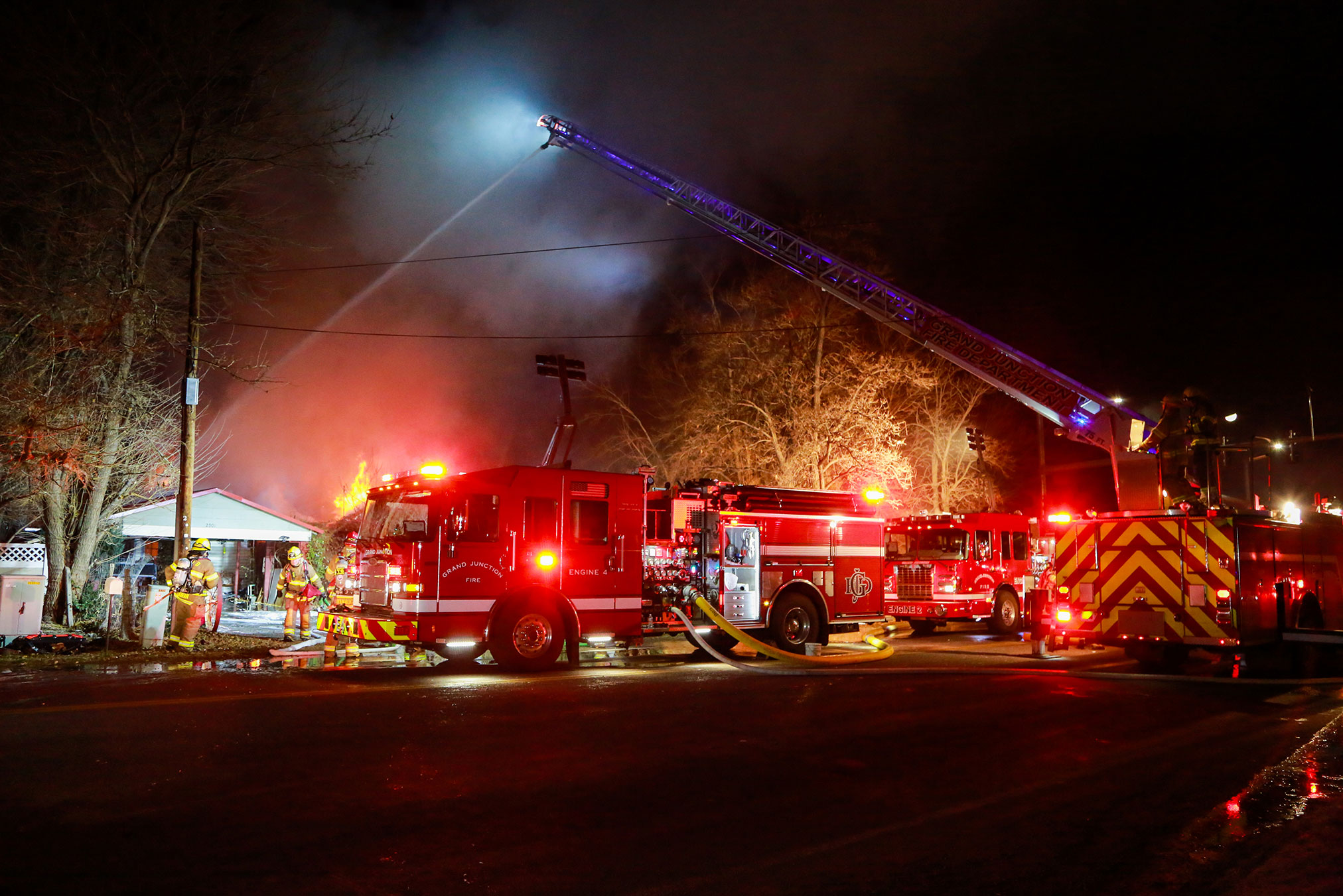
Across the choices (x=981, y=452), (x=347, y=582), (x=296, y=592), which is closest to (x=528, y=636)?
(x=347, y=582)

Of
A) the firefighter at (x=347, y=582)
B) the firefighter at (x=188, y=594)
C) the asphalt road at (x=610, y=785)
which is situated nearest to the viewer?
the asphalt road at (x=610, y=785)

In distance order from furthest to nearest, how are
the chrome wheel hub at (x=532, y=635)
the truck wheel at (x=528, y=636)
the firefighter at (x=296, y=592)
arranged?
the firefighter at (x=296, y=592) → the chrome wheel hub at (x=532, y=635) → the truck wheel at (x=528, y=636)

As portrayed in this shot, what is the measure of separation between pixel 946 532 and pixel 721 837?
1628 centimetres

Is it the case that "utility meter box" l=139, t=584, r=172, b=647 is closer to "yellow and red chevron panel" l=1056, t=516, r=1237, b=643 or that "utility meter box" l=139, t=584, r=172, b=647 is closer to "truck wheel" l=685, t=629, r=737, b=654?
"truck wheel" l=685, t=629, r=737, b=654

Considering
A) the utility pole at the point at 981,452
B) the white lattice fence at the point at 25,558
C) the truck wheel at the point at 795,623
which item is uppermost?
the utility pole at the point at 981,452

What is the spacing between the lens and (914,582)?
20.4 metres

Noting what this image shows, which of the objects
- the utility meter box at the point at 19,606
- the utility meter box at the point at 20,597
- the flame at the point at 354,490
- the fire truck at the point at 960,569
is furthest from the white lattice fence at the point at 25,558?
the flame at the point at 354,490

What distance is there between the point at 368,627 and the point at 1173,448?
1030 centimetres

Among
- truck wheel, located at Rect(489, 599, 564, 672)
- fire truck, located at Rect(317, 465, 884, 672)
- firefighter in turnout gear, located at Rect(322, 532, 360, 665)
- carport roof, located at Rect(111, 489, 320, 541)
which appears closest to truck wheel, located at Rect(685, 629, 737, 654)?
fire truck, located at Rect(317, 465, 884, 672)

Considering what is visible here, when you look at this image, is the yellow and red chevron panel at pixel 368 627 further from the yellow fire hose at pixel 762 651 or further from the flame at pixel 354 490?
the flame at pixel 354 490

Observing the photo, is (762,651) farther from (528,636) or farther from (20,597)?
(20,597)

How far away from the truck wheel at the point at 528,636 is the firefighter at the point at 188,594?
507 centimetres

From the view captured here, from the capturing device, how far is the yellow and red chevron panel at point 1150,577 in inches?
443

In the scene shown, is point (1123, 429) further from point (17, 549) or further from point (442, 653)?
point (17, 549)
